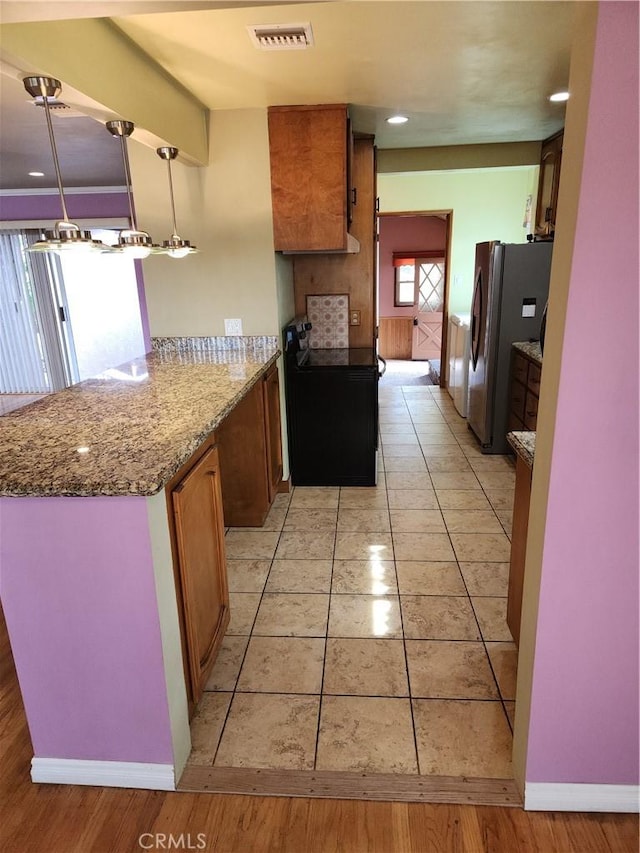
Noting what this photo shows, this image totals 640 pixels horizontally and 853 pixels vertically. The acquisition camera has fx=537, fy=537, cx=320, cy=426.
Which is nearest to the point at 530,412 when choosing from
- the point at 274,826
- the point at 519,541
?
the point at 519,541

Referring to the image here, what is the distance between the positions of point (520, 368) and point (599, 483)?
276cm

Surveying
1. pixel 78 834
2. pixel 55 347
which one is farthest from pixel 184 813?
pixel 55 347

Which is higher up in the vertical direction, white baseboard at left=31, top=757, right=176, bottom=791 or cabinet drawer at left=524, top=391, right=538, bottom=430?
cabinet drawer at left=524, top=391, right=538, bottom=430

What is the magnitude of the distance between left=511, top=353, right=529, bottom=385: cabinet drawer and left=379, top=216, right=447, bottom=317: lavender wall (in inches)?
242

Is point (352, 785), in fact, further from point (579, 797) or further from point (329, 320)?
point (329, 320)

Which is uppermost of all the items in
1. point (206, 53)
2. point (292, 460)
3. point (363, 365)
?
point (206, 53)

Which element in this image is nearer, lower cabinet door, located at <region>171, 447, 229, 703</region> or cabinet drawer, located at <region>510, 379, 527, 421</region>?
lower cabinet door, located at <region>171, 447, 229, 703</region>

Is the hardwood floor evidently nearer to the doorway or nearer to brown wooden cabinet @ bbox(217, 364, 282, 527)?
brown wooden cabinet @ bbox(217, 364, 282, 527)

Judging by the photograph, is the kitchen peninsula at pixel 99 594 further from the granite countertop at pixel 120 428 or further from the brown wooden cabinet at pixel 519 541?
the brown wooden cabinet at pixel 519 541

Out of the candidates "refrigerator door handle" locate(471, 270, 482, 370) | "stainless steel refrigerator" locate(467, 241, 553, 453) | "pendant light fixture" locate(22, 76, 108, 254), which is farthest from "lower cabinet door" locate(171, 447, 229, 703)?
"refrigerator door handle" locate(471, 270, 482, 370)

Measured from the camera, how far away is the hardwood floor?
1.38 metres

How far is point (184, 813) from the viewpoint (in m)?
1.48

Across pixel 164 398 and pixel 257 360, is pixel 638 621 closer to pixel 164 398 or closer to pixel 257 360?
pixel 164 398

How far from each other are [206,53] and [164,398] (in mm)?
1415
